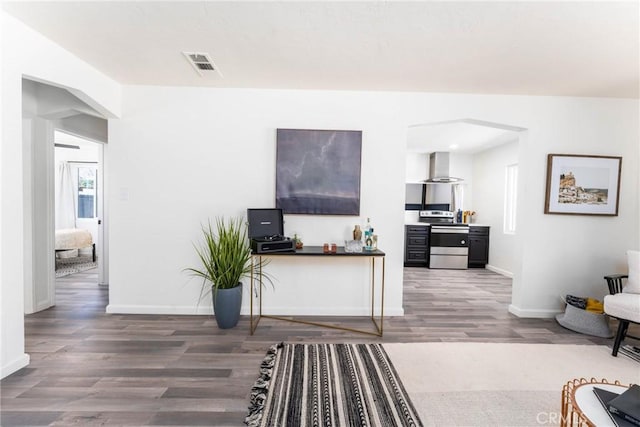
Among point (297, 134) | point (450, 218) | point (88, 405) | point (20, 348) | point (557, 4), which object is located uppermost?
point (557, 4)

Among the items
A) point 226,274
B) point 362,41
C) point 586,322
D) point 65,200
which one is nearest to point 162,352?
point 226,274

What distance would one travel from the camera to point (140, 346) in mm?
2416

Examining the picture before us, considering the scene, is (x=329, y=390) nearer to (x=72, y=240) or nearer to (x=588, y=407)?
(x=588, y=407)

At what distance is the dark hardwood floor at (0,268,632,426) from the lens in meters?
1.69

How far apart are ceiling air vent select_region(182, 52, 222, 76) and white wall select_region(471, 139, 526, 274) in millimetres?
5233

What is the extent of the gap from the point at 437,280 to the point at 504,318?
1.65 meters

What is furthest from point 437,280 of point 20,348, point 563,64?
point 20,348

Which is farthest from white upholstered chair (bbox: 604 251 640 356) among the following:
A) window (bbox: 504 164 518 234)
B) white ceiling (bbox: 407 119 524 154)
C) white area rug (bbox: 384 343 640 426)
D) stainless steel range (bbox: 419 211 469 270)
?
stainless steel range (bbox: 419 211 469 270)

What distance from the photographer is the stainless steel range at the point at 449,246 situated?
5.78 meters

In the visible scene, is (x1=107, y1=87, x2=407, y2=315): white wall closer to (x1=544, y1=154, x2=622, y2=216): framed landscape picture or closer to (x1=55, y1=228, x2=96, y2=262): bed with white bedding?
(x1=544, y1=154, x2=622, y2=216): framed landscape picture

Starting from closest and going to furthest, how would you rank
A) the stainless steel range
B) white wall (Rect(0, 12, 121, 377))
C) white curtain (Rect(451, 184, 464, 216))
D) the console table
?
white wall (Rect(0, 12, 121, 377)) < the console table < the stainless steel range < white curtain (Rect(451, 184, 464, 216))

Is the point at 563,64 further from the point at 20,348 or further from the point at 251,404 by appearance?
the point at 20,348

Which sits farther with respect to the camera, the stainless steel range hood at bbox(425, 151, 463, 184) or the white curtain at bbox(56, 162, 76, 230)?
the white curtain at bbox(56, 162, 76, 230)

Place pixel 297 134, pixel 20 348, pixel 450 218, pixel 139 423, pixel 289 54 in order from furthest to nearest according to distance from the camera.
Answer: pixel 450 218 → pixel 297 134 → pixel 289 54 → pixel 20 348 → pixel 139 423
